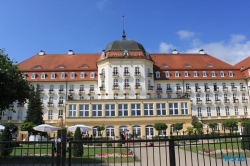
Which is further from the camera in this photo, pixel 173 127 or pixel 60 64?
pixel 60 64

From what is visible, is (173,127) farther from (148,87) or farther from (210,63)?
(210,63)

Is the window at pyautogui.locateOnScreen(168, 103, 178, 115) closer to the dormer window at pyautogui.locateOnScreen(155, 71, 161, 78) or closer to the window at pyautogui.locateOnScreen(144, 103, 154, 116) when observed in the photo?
the window at pyautogui.locateOnScreen(144, 103, 154, 116)

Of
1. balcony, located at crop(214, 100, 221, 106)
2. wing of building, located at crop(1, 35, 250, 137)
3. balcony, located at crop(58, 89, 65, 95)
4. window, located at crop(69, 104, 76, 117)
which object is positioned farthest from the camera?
balcony, located at crop(214, 100, 221, 106)

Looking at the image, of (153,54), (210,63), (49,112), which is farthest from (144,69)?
(49,112)

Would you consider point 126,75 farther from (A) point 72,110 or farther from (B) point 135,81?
(A) point 72,110

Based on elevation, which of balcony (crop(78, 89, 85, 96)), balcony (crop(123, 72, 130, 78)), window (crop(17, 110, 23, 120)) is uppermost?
balcony (crop(123, 72, 130, 78))

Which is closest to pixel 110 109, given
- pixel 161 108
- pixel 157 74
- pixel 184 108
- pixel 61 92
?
Result: pixel 161 108

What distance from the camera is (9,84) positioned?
1480 cm

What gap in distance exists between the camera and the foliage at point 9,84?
47.4 feet

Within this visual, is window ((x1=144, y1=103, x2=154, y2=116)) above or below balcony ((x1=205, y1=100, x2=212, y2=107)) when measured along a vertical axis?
below

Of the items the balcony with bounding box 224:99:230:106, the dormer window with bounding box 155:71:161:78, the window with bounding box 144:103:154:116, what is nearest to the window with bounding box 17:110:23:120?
the window with bounding box 144:103:154:116

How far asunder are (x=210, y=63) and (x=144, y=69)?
685 inches

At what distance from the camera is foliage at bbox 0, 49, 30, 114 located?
569 inches

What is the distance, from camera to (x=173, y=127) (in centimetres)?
3403
